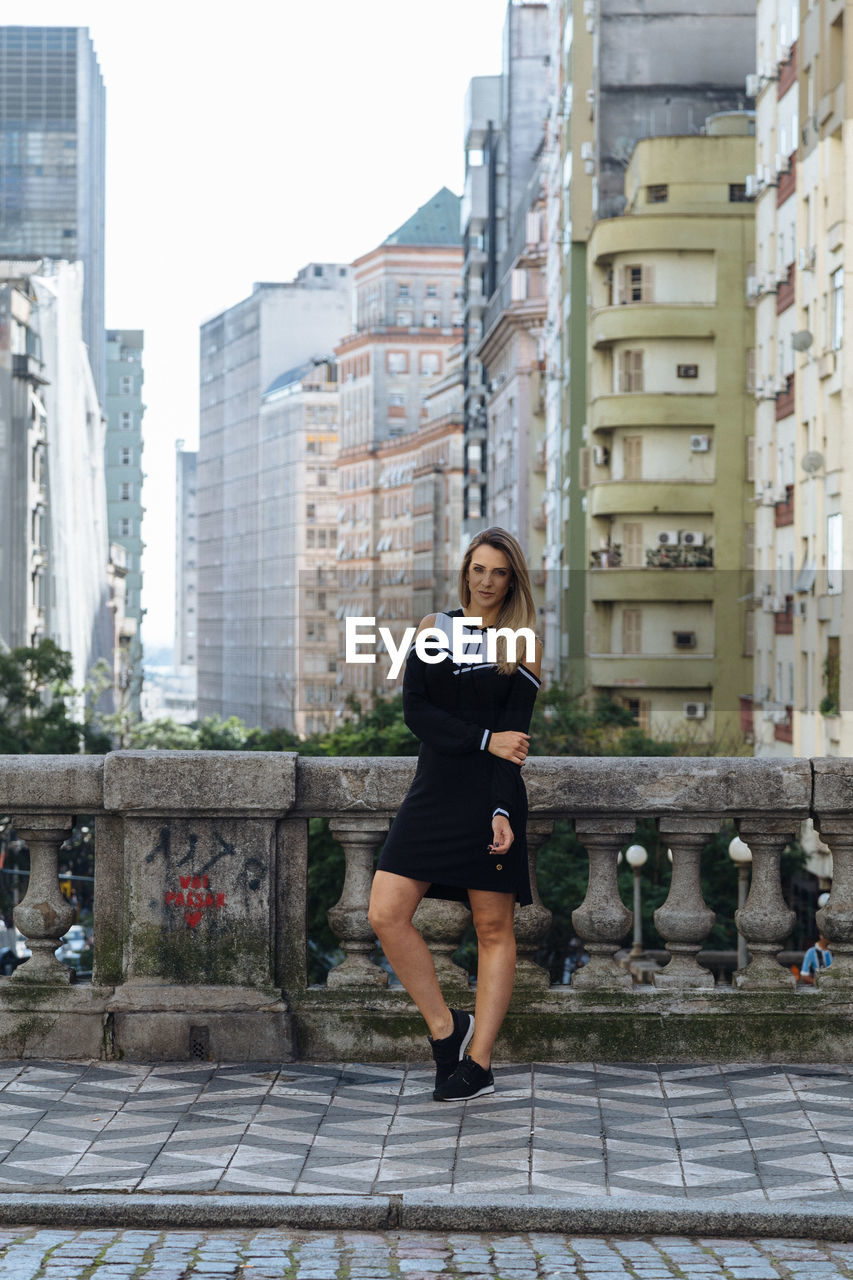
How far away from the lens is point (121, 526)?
184m

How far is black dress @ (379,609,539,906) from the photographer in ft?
24.6

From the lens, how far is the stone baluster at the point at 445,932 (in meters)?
8.34

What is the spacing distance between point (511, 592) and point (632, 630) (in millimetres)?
58024

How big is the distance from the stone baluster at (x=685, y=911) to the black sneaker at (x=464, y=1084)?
1.03 meters

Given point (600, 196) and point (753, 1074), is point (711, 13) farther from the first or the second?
point (753, 1074)

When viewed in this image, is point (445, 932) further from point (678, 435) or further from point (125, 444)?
point (125, 444)

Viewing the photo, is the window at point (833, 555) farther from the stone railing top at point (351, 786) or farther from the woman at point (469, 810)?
the woman at point (469, 810)

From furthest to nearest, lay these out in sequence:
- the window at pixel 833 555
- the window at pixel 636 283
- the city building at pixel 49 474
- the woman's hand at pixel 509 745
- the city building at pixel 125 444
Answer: the city building at pixel 125 444, the city building at pixel 49 474, the window at pixel 636 283, the window at pixel 833 555, the woman's hand at pixel 509 745

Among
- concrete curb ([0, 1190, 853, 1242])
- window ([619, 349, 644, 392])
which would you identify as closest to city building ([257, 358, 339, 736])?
window ([619, 349, 644, 392])

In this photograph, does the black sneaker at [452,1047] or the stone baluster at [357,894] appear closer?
the black sneaker at [452,1047]

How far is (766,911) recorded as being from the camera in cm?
834

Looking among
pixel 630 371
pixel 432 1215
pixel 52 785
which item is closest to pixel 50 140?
pixel 630 371

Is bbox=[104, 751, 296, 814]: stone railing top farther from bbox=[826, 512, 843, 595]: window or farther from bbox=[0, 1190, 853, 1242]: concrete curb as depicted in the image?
bbox=[826, 512, 843, 595]: window

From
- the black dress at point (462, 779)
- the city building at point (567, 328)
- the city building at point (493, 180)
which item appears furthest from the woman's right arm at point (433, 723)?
the city building at point (493, 180)
